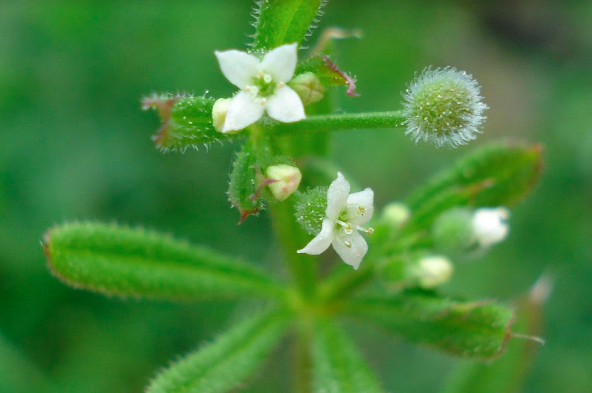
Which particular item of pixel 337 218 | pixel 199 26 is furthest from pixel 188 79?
pixel 337 218

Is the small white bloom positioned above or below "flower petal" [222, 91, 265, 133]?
above

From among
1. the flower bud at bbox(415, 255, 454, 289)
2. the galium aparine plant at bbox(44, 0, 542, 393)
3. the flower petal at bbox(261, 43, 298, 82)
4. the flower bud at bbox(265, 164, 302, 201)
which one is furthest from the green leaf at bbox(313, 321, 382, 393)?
the flower petal at bbox(261, 43, 298, 82)

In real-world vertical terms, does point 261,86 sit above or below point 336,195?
above

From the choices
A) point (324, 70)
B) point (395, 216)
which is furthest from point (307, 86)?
point (395, 216)

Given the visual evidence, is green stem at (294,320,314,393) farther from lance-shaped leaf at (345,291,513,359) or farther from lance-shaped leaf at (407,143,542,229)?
lance-shaped leaf at (407,143,542,229)

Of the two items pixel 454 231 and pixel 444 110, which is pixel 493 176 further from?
pixel 444 110

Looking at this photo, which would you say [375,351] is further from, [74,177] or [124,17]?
[124,17]
